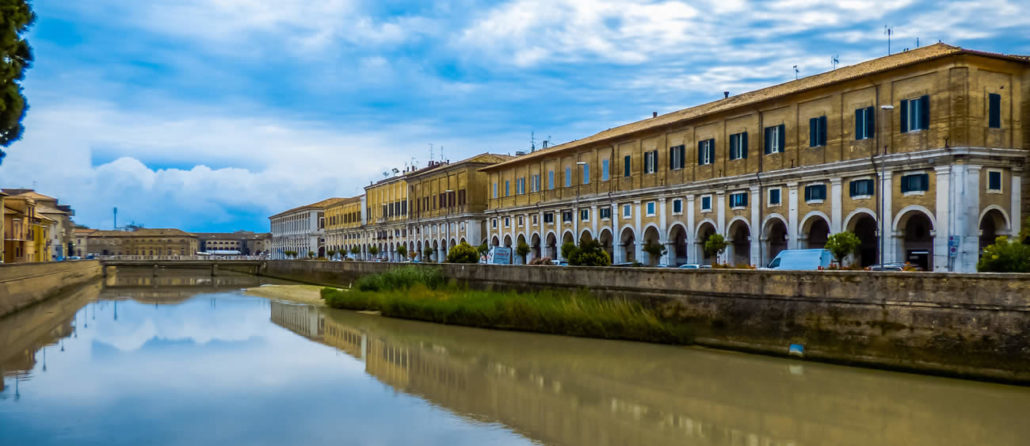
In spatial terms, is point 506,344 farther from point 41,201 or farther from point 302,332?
point 41,201

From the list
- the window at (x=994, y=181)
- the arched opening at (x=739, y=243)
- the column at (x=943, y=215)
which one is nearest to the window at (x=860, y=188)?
the column at (x=943, y=215)

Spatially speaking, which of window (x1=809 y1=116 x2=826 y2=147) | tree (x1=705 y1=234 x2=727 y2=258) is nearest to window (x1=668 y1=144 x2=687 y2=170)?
tree (x1=705 y1=234 x2=727 y2=258)

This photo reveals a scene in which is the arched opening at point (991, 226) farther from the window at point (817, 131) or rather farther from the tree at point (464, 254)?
the tree at point (464, 254)

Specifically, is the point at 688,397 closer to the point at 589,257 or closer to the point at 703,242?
the point at 589,257

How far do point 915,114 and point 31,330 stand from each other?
32725 millimetres

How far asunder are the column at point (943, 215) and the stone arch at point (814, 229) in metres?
4.73

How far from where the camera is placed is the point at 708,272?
72.7 feet

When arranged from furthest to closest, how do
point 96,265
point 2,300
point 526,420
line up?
point 96,265, point 2,300, point 526,420

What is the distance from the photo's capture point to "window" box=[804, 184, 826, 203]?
33250mm

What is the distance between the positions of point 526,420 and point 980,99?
74.2 feet

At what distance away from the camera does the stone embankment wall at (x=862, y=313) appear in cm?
1578

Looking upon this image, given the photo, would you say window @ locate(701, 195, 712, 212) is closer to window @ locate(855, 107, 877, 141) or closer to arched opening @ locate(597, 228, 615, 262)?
window @ locate(855, 107, 877, 141)

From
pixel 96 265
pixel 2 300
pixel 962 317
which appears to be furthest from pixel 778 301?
pixel 96 265

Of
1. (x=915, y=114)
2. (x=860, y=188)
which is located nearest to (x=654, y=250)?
(x=860, y=188)
